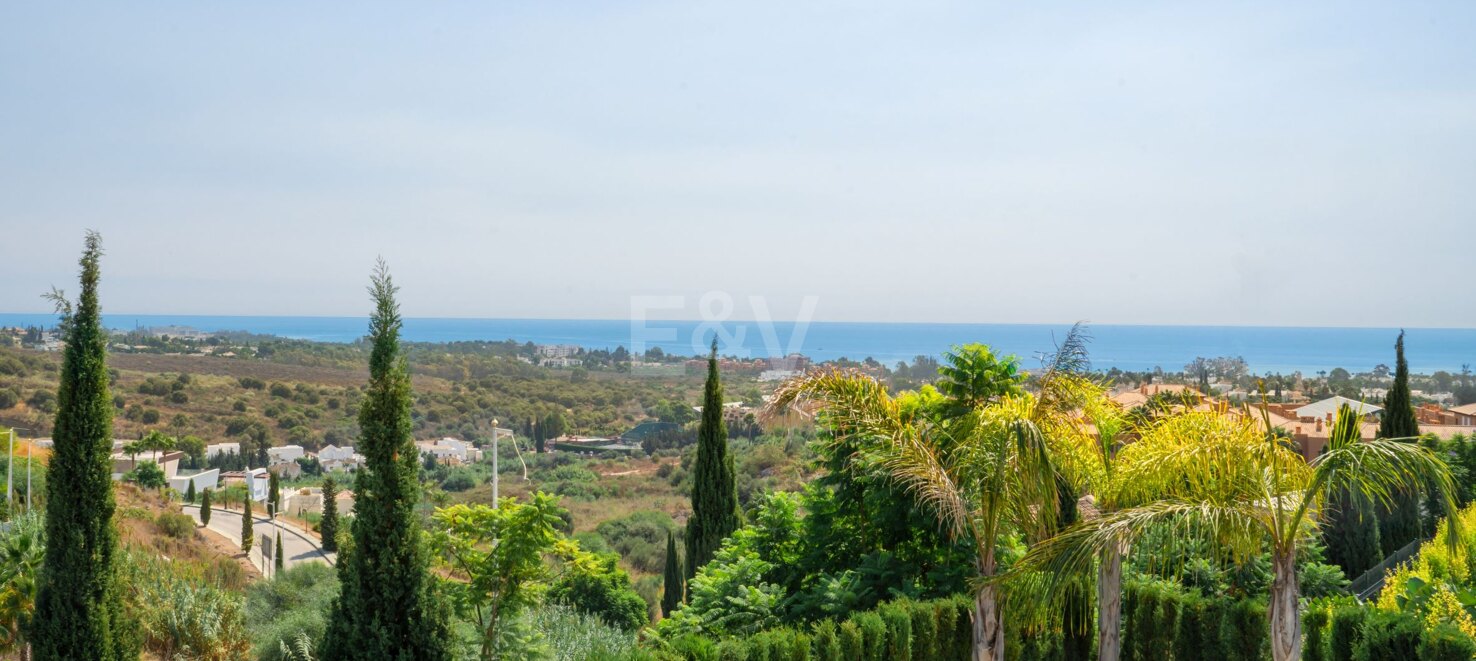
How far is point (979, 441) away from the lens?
18.1ft

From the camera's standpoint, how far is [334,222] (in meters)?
18.9

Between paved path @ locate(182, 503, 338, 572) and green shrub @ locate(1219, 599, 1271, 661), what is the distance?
792 inches

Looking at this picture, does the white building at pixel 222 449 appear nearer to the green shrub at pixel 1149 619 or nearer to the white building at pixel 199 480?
the white building at pixel 199 480

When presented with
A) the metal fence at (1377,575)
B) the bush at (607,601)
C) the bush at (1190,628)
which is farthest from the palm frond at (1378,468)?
the bush at (607,601)

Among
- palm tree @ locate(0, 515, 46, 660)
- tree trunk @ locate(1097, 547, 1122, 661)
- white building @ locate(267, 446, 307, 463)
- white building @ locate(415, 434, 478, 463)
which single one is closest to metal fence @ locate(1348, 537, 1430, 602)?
tree trunk @ locate(1097, 547, 1122, 661)

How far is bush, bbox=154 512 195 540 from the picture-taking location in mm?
19594

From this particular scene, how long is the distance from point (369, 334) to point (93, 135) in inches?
500

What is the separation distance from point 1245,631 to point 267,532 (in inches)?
1079

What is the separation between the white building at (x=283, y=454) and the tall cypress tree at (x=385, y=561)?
3827cm

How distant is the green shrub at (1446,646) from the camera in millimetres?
5402

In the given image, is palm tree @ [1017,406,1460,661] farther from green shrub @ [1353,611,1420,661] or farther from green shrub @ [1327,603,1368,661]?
green shrub @ [1327,603,1368,661]

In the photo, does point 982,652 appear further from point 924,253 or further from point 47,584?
point 924,253

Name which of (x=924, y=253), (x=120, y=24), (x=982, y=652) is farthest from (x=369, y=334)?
(x=924, y=253)

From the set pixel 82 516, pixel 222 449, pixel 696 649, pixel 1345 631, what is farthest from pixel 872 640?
pixel 222 449
